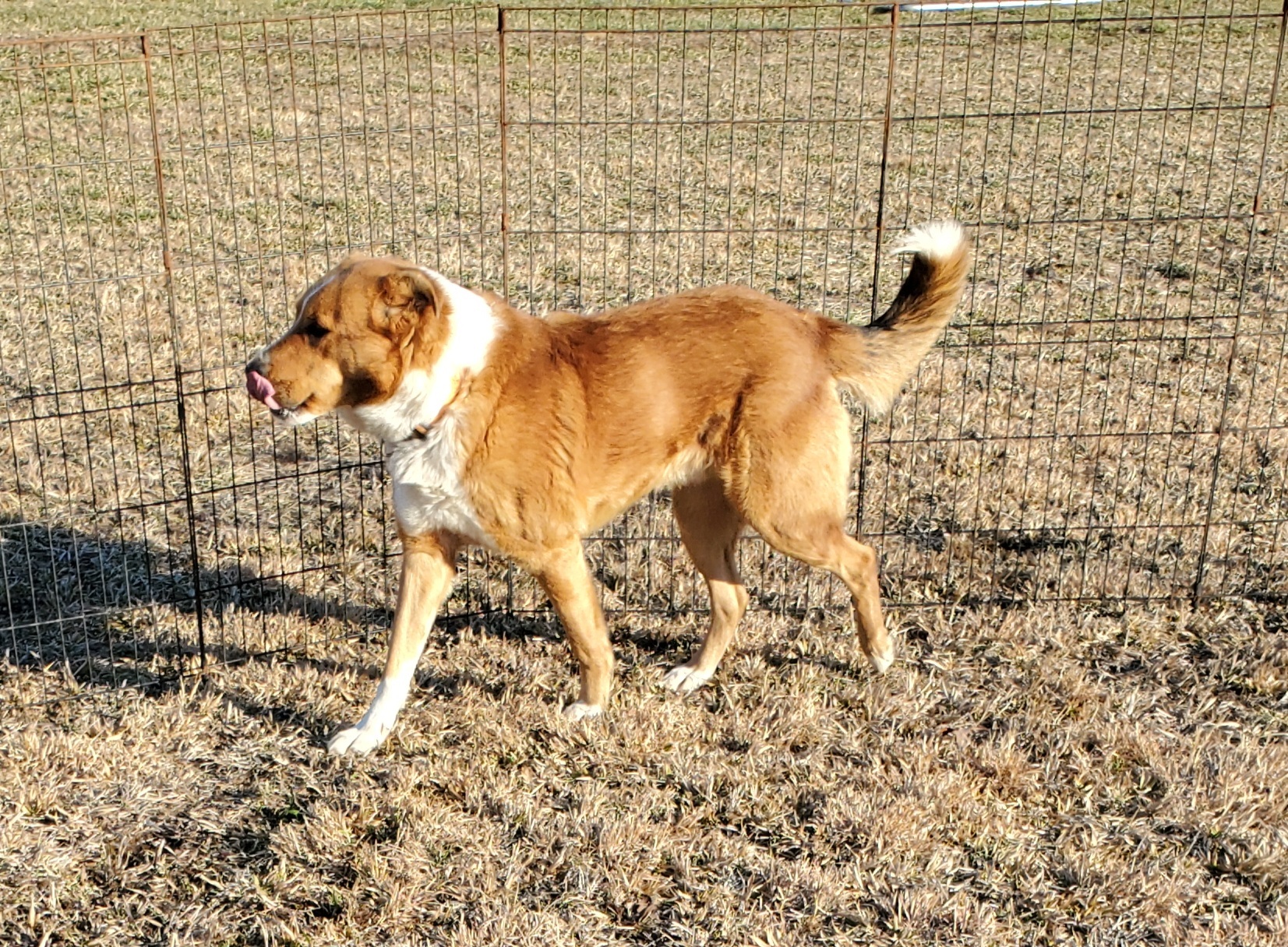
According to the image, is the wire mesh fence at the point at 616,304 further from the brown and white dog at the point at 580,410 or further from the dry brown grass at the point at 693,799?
the brown and white dog at the point at 580,410

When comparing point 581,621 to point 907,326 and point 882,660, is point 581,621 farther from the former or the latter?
point 907,326

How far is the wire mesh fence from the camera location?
223 inches

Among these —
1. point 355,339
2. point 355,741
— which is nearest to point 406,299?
point 355,339

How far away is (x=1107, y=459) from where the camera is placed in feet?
22.9

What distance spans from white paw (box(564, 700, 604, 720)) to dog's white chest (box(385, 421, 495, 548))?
721mm

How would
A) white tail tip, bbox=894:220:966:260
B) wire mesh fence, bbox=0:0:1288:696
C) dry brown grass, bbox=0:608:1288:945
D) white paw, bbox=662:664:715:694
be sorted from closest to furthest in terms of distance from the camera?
1. dry brown grass, bbox=0:608:1288:945
2. white tail tip, bbox=894:220:966:260
3. white paw, bbox=662:664:715:694
4. wire mesh fence, bbox=0:0:1288:696

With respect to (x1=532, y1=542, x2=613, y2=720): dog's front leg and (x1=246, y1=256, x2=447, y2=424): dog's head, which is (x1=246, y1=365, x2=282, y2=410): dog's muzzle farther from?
(x1=532, y1=542, x2=613, y2=720): dog's front leg

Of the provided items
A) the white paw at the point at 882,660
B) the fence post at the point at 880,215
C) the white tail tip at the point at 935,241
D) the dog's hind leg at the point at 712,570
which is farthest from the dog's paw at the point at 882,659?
the white tail tip at the point at 935,241

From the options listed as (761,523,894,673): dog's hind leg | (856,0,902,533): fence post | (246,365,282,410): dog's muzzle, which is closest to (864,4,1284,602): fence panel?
(856,0,902,533): fence post

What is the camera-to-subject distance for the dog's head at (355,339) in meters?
4.25

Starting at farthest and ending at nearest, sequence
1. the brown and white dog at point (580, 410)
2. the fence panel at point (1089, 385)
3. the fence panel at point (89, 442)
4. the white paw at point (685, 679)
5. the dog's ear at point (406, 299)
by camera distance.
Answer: the fence panel at point (1089, 385) → the fence panel at point (89, 442) → the white paw at point (685, 679) → the brown and white dog at point (580, 410) → the dog's ear at point (406, 299)

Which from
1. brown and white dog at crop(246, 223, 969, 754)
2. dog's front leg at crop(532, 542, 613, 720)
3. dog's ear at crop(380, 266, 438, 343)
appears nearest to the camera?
dog's ear at crop(380, 266, 438, 343)

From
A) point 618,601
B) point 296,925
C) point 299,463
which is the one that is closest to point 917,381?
point 618,601

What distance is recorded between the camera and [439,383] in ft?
14.4
